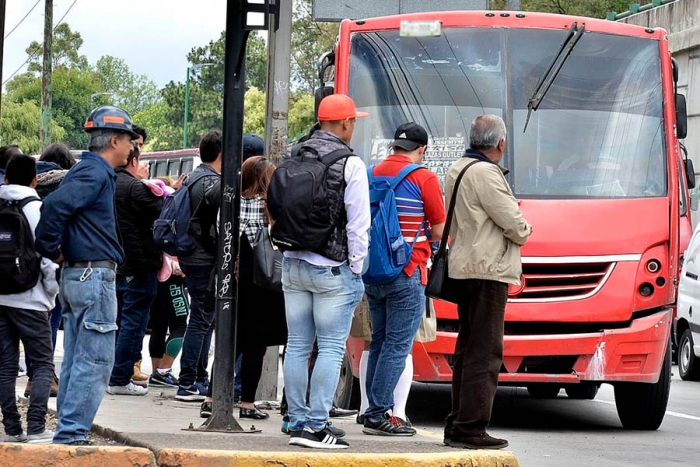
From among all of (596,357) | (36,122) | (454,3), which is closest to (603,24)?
(596,357)

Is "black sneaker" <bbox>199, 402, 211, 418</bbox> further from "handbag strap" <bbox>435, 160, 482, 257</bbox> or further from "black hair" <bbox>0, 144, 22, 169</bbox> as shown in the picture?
"black hair" <bbox>0, 144, 22, 169</bbox>

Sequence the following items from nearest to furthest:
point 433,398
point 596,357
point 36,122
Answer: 1. point 596,357
2. point 433,398
3. point 36,122

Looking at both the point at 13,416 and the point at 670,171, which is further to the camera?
the point at 670,171

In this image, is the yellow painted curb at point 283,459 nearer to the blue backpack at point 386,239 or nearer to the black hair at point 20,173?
the blue backpack at point 386,239

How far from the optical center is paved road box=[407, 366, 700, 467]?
9.31 metres

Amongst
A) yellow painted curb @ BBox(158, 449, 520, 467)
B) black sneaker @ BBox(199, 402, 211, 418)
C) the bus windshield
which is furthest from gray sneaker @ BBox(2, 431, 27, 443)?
the bus windshield

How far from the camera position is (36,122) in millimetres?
94312

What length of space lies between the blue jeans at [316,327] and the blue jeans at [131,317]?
10.3ft

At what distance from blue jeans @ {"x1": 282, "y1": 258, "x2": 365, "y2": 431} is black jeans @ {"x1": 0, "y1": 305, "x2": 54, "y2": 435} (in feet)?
4.50

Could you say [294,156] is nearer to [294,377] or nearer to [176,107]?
[294,377]

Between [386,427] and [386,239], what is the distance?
1.13 meters

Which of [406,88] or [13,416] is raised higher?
[406,88]

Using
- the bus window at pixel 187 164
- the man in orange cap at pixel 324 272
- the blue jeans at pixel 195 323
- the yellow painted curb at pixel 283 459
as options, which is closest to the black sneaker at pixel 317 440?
the man in orange cap at pixel 324 272

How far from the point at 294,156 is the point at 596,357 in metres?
3.47
